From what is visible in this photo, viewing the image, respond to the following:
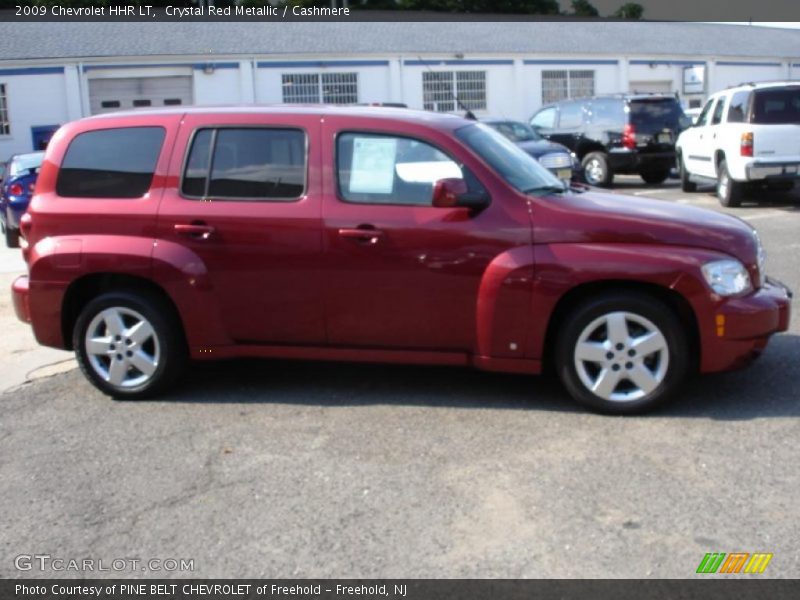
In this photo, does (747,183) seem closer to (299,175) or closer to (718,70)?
(299,175)

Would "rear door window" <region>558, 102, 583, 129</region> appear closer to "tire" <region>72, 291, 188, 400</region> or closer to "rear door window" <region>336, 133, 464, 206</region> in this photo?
"rear door window" <region>336, 133, 464, 206</region>

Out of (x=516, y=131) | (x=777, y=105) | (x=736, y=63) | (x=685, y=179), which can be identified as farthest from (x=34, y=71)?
(x=736, y=63)

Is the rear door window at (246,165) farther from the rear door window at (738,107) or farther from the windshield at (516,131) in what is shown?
the windshield at (516,131)

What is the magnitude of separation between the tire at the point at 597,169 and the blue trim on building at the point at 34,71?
1706 centimetres

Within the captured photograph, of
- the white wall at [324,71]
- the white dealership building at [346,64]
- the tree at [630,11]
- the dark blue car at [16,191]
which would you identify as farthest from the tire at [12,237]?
the tree at [630,11]

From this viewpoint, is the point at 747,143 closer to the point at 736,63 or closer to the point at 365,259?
the point at 365,259

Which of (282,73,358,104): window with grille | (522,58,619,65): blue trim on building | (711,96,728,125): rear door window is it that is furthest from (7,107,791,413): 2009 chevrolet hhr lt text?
(522,58,619,65): blue trim on building

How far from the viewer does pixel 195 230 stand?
5812mm

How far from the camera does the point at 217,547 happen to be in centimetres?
405

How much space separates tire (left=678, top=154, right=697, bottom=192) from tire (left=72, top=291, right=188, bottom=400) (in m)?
13.7

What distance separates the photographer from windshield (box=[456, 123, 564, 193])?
18.7ft

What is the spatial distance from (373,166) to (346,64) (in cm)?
2688

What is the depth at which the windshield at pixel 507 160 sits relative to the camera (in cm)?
570
